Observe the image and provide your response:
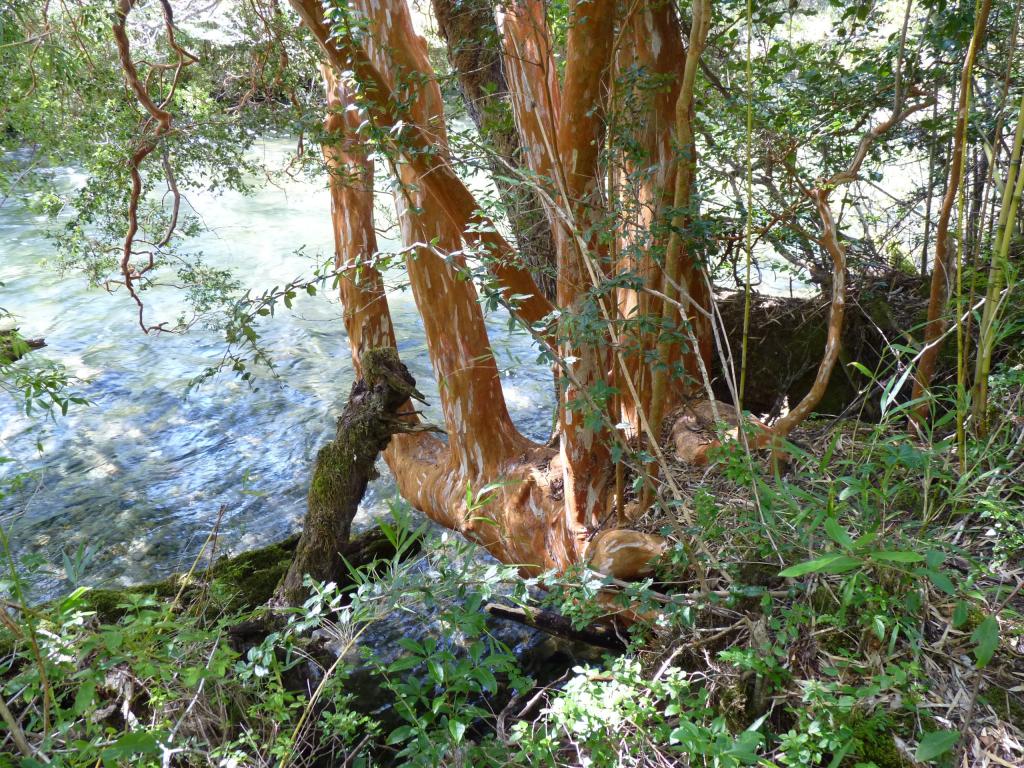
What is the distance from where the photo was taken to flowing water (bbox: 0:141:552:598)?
5.20m

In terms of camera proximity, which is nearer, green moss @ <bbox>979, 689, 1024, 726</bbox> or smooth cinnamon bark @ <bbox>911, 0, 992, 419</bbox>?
green moss @ <bbox>979, 689, 1024, 726</bbox>

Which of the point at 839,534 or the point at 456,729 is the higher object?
the point at 839,534

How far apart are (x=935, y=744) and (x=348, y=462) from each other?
2.56 m

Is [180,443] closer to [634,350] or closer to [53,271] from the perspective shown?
[53,271]

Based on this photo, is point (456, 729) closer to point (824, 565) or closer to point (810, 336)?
point (824, 565)

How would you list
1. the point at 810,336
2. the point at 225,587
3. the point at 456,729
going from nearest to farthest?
the point at 456,729 → the point at 225,587 → the point at 810,336

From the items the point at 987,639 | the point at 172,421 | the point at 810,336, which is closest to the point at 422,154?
the point at 987,639

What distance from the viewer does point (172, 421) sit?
265 inches

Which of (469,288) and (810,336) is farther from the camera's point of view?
(810,336)

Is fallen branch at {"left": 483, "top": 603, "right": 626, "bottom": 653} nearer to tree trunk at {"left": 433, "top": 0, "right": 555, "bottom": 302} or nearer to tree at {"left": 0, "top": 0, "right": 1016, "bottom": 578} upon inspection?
tree at {"left": 0, "top": 0, "right": 1016, "bottom": 578}

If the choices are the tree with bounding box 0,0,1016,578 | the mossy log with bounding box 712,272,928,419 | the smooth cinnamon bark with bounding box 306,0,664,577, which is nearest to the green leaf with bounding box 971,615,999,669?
the tree with bounding box 0,0,1016,578

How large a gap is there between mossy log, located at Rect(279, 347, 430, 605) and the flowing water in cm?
44

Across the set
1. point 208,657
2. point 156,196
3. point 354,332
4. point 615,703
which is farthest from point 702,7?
point 156,196

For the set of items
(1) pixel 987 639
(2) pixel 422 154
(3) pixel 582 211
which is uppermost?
(2) pixel 422 154
